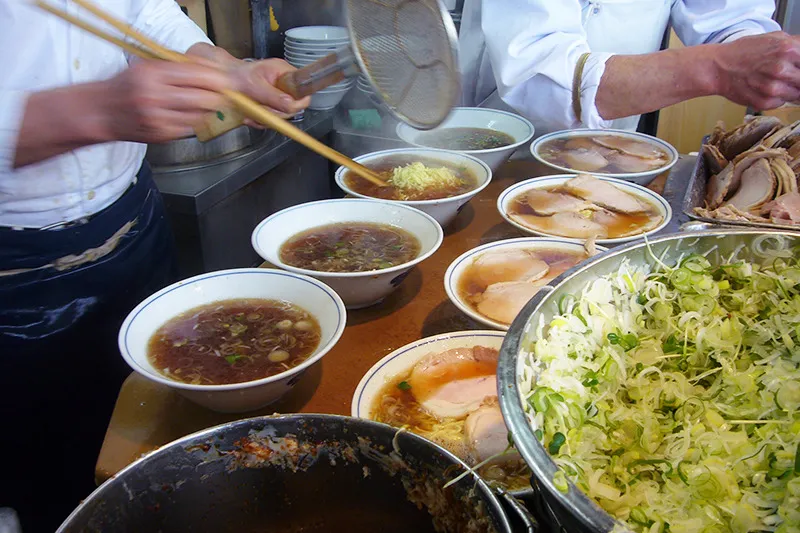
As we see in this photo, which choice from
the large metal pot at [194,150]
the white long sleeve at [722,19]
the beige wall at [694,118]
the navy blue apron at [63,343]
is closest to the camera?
the navy blue apron at [63,343]

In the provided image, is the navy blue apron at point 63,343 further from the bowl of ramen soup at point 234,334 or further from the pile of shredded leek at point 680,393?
the pile of shredded leek at point 680,393

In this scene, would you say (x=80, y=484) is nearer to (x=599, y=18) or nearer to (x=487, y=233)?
(x=487, y=233)

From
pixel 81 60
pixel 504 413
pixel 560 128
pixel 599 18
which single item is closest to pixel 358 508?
pixel 504 413

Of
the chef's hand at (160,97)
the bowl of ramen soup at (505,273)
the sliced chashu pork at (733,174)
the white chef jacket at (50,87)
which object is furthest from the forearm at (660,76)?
the white chef jacket at (50,87)

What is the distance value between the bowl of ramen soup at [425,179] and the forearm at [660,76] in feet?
2.47

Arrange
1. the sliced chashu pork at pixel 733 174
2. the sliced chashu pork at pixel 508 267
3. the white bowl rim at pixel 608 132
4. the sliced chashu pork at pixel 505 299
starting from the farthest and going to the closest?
the white bowl rim at pixel 608 132 < the sliced chashu pork at pixel 733 174 < the sliced chashu pork at pixel 508 267 < the sliced chashu pork at pixel 505 299

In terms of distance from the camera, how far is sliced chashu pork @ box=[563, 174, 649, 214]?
2.38m

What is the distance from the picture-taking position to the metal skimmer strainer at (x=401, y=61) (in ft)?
5.81

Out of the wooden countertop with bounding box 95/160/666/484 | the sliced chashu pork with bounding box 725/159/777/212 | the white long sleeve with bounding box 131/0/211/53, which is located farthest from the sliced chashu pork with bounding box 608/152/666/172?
the white long sleeve with bounding box 131/0/211/53

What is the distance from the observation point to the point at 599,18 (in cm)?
320

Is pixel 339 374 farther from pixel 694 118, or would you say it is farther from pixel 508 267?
pixel 694 118

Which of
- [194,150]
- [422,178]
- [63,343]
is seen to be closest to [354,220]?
[422,178]

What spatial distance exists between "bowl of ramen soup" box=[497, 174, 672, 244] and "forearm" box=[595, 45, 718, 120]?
0.52 metres

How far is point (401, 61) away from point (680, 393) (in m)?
1.31
